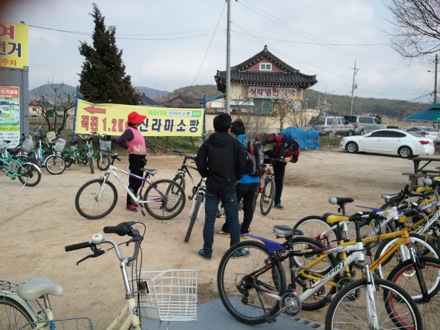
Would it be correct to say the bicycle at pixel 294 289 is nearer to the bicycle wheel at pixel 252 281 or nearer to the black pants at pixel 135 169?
the bicycle wheel at pixel 252 281

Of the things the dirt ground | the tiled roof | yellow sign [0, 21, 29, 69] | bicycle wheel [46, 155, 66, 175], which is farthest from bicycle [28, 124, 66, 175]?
the tiled roof

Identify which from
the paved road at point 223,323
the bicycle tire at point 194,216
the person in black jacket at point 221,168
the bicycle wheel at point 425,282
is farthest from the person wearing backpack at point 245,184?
the bicycle wheel at point 425,282

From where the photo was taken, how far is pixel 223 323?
344 cm

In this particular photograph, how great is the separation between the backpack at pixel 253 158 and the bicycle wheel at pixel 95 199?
2298mm

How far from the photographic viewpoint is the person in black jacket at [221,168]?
478 cm

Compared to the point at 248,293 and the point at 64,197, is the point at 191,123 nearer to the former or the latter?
the point at 64,197

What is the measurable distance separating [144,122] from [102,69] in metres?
3.47

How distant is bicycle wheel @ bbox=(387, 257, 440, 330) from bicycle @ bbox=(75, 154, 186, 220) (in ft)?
12.6

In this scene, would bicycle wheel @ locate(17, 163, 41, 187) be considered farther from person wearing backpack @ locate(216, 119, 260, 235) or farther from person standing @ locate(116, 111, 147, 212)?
person wearing backpack @ locate(216, 119, 260, 235)

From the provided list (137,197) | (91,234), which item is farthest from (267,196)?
(91,234)

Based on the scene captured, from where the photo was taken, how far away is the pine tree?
15.0 meters

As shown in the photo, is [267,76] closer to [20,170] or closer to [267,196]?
[20,170]

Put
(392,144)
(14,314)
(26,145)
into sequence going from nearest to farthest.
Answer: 1. (14,314)
2. (26,145)
3. (392,144)

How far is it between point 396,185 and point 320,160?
5779 mm
